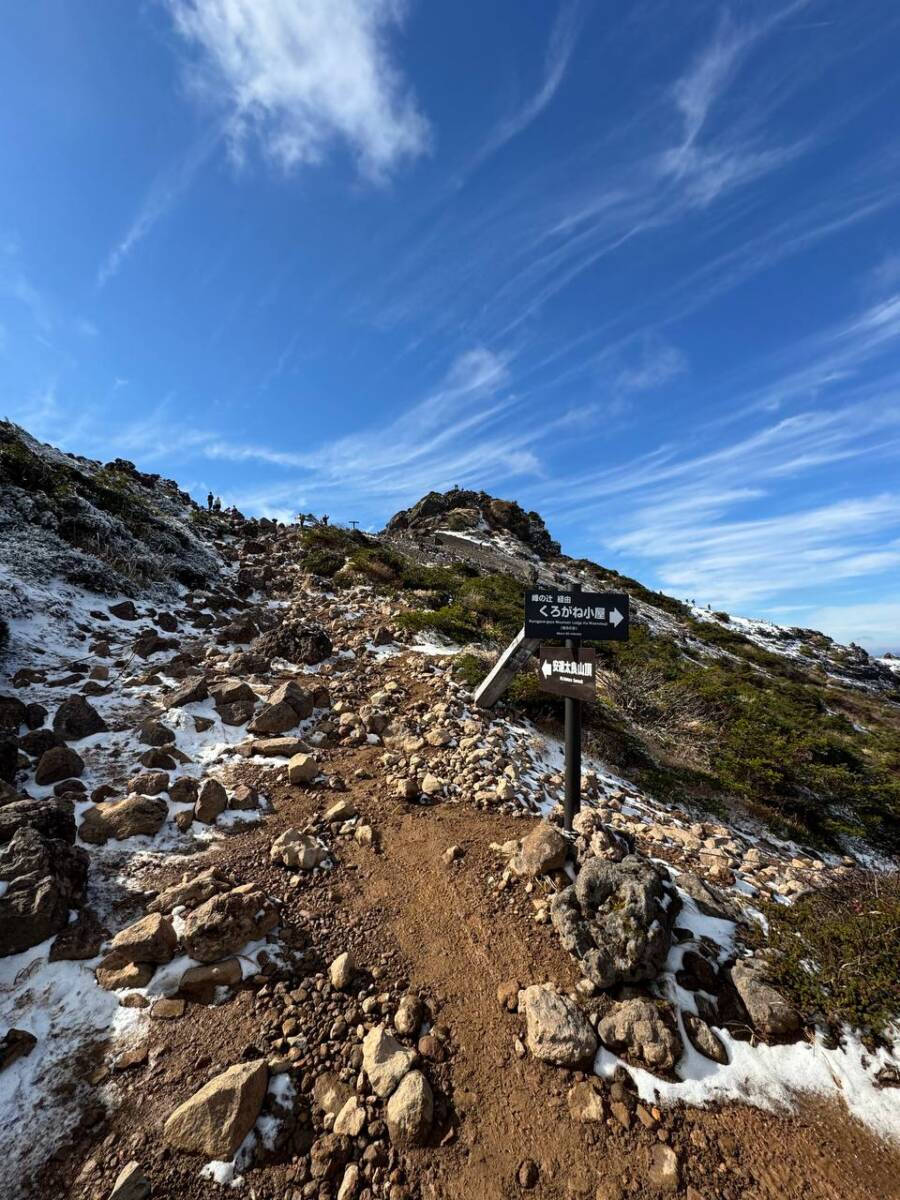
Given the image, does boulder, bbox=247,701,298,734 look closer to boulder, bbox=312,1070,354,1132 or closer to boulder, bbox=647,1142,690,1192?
boulder, bbox=312,1070,354,1132

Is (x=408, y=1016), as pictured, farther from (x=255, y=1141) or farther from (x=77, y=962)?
A: (x=77, y=962)

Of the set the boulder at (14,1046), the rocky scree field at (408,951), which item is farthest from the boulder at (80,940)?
the boulder at (14,1046)

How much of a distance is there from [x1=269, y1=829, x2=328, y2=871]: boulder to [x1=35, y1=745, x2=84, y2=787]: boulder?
3.19 m

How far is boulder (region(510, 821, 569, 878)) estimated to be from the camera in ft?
18.2

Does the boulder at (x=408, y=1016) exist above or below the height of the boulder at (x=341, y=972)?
below

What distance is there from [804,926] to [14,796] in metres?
8.99

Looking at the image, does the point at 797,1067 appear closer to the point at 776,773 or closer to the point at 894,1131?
the point at 894,1131

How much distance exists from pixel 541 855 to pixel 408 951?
1.74 metres

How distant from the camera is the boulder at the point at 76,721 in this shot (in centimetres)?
772

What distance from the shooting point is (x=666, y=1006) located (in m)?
4.20

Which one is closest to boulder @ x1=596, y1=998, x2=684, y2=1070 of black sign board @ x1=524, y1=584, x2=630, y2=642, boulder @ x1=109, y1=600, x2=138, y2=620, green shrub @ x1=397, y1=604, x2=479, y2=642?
black sign board @ x1=524, y1=584, x2=630, y2=642

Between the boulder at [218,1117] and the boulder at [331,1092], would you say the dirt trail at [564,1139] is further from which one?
the boulder at [218,1117]

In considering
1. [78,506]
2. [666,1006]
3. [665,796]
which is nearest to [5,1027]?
[666,1006]

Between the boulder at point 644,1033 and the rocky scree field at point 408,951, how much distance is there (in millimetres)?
18
